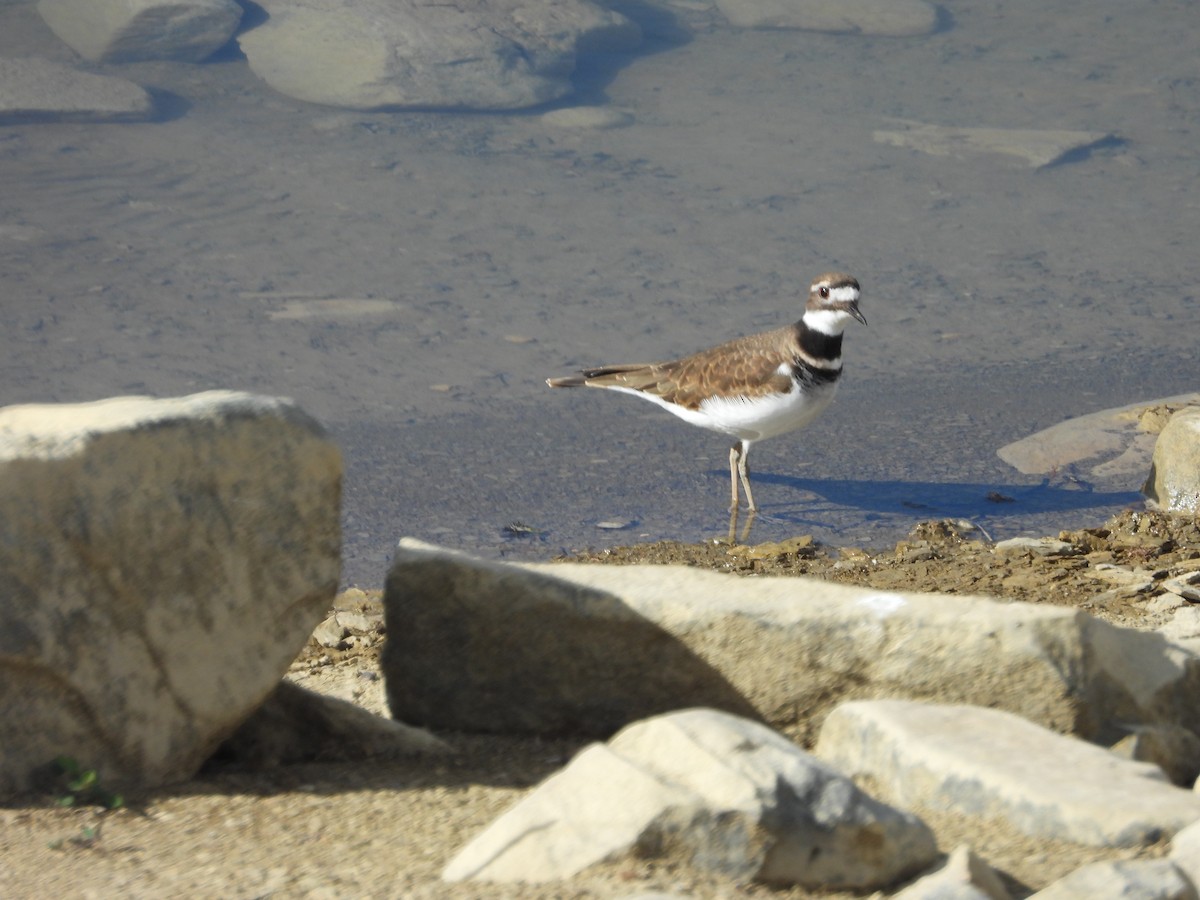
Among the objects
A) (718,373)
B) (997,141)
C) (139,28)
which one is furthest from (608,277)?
(139,28)

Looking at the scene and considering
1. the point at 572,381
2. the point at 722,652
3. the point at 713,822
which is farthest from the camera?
the point at 572,381

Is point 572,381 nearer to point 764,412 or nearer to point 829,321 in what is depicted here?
point 764,412

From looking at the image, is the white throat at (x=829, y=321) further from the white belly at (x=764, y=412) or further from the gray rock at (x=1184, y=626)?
the gray rock at (x=1184, y=626)

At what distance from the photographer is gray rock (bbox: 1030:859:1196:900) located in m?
2.63

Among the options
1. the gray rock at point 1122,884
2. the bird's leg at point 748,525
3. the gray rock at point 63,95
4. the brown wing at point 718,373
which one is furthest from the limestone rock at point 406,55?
the gray rock at point 1122,884

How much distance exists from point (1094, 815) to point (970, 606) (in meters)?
0.74

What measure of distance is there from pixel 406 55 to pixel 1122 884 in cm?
1429

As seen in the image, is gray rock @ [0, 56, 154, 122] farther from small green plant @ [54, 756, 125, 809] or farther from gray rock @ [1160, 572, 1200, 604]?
small green plant @ [54, 756, 125, 809]

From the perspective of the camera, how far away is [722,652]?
3768 mm

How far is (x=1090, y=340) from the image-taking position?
424 inches

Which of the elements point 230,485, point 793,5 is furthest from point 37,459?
point 793,5

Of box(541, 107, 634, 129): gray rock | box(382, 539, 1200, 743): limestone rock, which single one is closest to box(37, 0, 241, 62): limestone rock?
box(541, 107, 634, 129): gray rock

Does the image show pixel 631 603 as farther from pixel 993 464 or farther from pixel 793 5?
pixel 793 5

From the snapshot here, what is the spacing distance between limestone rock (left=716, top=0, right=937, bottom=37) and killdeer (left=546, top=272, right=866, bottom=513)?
44.2ft
